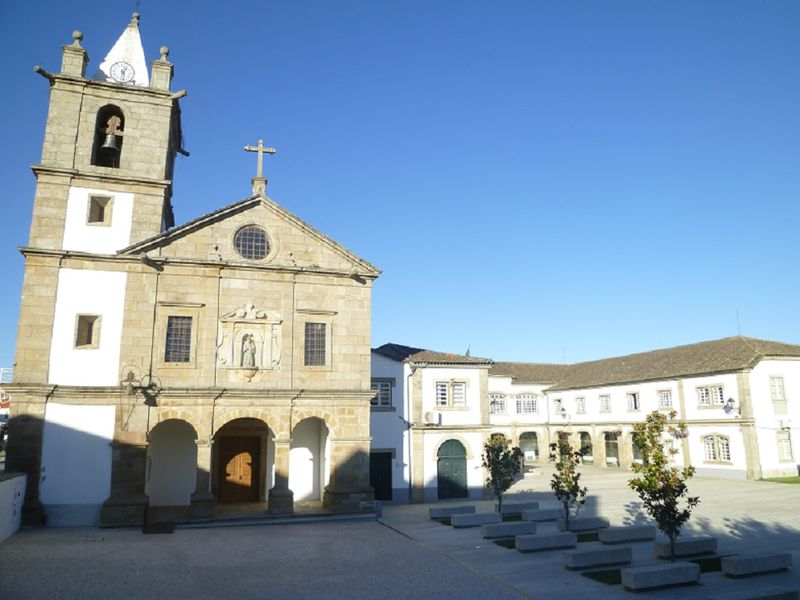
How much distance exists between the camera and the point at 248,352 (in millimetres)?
22281

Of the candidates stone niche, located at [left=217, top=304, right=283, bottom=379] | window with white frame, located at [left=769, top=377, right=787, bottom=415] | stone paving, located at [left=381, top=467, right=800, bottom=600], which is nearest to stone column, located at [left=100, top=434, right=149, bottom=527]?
stone niche, located at [left=217, top=304, right=283, bottom=379]

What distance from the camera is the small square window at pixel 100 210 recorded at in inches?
882

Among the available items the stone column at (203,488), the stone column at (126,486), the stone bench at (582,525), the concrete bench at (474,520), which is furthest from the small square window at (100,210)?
the stone bench at (582,525)

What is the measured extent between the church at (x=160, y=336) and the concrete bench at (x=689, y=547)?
10836mm

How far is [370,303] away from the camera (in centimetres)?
2455

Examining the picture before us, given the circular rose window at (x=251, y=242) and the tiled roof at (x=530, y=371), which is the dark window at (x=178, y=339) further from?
the tiled roof at (x=530, y=371)

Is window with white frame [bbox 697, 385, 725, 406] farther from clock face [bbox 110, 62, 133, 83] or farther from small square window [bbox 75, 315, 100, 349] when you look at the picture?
clock face [bbox 110, 62, 133, 83]

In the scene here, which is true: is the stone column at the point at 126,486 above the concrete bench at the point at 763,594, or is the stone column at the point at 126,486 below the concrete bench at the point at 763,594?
above

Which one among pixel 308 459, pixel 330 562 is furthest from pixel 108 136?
pixel 330 562

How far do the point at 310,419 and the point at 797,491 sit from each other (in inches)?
924

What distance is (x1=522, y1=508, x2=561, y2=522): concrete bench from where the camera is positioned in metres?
20.9

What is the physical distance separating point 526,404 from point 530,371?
4.61 meters

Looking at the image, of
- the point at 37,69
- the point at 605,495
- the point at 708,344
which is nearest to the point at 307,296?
the point at 37,69

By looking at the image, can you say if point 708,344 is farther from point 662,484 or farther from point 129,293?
point 129,293
